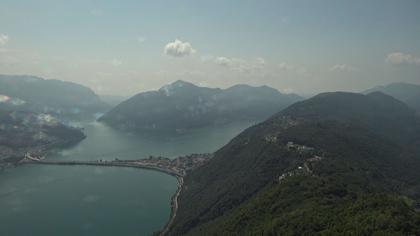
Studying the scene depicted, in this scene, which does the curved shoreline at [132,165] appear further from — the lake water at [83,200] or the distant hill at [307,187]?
the distant hill at [307,187]

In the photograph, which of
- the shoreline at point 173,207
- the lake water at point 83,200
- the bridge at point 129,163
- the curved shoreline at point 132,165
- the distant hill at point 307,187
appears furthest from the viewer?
the bridge at point 129,163

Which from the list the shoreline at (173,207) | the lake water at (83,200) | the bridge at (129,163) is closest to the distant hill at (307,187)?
the shoreline at (173,207)

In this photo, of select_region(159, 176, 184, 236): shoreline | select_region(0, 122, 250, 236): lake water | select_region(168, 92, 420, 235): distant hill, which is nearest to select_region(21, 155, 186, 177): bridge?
select_region(0, 122, 250, 236): lake water

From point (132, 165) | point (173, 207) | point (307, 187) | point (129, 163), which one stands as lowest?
point (173, 207)

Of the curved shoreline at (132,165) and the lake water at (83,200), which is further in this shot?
the curved shoreline at (132,165)

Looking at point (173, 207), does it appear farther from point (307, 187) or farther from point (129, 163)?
point (129, 163)

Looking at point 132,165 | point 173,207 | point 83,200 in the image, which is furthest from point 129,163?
point 173,207

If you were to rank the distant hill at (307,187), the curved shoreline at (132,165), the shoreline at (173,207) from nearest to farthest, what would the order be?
1. the distant hill at (307,187)
2. the shoreline at (173,207)
3. the curved shoreline at (132,165)
